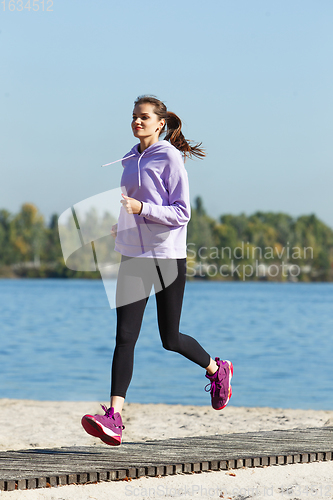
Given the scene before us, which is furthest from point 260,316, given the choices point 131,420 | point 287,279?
point 287,279

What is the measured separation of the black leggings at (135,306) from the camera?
163 inches

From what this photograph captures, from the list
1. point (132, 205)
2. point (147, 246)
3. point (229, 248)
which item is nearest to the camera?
point (132, 205)

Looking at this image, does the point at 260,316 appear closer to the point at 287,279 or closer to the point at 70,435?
the point at 70,435

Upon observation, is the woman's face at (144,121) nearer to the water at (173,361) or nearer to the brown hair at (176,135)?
the brown hair at (176,135)

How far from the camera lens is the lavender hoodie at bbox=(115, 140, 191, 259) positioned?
4133mm

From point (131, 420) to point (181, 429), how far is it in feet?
3.21

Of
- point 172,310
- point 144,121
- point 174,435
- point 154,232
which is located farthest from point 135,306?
point 174,435

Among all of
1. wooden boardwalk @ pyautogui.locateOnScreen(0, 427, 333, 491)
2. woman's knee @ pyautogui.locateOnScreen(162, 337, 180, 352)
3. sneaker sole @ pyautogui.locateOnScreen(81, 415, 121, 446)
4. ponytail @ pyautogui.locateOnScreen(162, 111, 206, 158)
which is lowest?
wooden boardwalk @ pyautogui.locateOnScreen(0, 427, 333, 491)

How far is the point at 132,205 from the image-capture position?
3945mm

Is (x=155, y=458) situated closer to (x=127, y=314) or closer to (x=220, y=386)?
(x=220, y=386)

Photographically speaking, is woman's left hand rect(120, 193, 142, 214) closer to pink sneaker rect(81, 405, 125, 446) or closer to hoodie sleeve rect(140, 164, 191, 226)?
hoodie sleeve rect(140, 164, 191, 226)

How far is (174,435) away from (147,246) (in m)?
3.54

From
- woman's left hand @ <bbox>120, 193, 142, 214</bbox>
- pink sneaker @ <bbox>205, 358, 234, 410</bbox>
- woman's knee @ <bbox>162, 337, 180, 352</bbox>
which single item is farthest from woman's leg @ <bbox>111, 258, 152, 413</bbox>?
pink sneaker @ <bbox>205, 358, 234, 410</bbox>

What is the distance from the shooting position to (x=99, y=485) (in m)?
4.05
